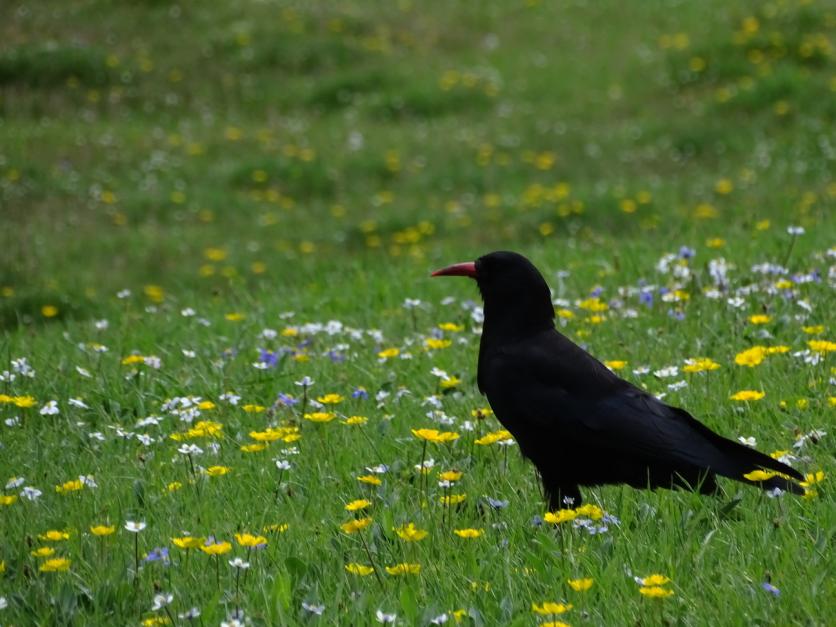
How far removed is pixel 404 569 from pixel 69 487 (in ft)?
3.53

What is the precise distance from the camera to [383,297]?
667cm

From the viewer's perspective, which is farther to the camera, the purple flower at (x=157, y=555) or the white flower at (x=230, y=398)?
the white flower at (x=230, y=398)

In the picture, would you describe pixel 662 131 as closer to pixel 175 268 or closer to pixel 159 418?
pixel 175 268

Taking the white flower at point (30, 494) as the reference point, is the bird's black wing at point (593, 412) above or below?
above

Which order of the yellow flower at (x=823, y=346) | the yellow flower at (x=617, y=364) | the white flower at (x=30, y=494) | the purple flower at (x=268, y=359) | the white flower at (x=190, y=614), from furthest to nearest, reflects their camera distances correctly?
the purple flower at (x=268, y=359) → the yellow flower at (x=617, y=364) → the yellow flower at (x=823, y=346) → the white flower at (x=30, y=494) → the white flower at (x=190, y=614)

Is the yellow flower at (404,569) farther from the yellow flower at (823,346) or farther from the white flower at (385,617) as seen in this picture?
the yellow flower at (823,346)

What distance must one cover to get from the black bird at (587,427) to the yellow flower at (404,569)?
0.56m

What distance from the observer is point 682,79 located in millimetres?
13617

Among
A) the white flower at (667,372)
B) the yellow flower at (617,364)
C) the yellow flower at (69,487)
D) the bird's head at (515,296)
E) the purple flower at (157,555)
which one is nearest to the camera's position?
the purple flower at (157,555)

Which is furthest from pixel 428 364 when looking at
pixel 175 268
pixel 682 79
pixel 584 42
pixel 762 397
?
pixel 584 42

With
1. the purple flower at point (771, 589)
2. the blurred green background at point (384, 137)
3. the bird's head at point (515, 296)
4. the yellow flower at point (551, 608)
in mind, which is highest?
the bird's head at point (515, 296)

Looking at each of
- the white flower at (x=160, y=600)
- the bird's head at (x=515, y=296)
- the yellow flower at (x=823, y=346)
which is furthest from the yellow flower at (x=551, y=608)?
the yellow flower at (x=823, y=346)

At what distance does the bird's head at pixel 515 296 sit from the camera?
3812mm

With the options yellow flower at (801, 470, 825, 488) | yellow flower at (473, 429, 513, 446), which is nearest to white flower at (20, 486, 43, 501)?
yellow flower at (473, 429, 513, 446)
